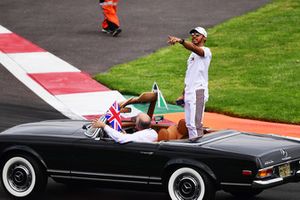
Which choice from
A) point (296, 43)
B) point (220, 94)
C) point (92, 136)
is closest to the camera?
point (92, 136)

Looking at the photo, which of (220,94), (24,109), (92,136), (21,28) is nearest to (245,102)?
(220,94)

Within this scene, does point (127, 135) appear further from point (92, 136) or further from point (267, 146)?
point (267, 146)

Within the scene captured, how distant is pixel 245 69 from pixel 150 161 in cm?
1020

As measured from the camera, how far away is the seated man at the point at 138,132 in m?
10.9

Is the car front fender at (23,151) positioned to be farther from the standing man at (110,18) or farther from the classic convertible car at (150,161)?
the standing man at (110,18)

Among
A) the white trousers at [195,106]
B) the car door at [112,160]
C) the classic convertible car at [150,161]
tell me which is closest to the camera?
the classic convertible car at [150,161]

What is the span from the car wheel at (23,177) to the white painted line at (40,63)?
899cm

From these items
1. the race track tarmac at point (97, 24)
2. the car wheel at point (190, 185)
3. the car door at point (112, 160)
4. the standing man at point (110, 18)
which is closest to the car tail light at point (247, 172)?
the car wheel at point (190, 185)

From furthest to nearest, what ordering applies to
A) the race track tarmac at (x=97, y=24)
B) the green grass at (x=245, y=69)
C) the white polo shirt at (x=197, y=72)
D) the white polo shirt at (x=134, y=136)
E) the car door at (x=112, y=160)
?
the race track tarmac at (x=97, y=24)
the green grass at (x=245, y=69)
the white polo shirt at (x=197, y=72)
the white polo shirt at (x=134, y=136)
the car door at (x=112, y=160)

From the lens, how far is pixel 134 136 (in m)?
11.0

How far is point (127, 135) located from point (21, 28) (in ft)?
46.3

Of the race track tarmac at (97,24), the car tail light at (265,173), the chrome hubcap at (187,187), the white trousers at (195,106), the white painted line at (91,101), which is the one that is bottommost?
the chrome hubcap at (187,187)

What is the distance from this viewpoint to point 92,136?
439 inches

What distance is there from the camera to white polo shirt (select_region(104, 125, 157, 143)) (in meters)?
10.9
